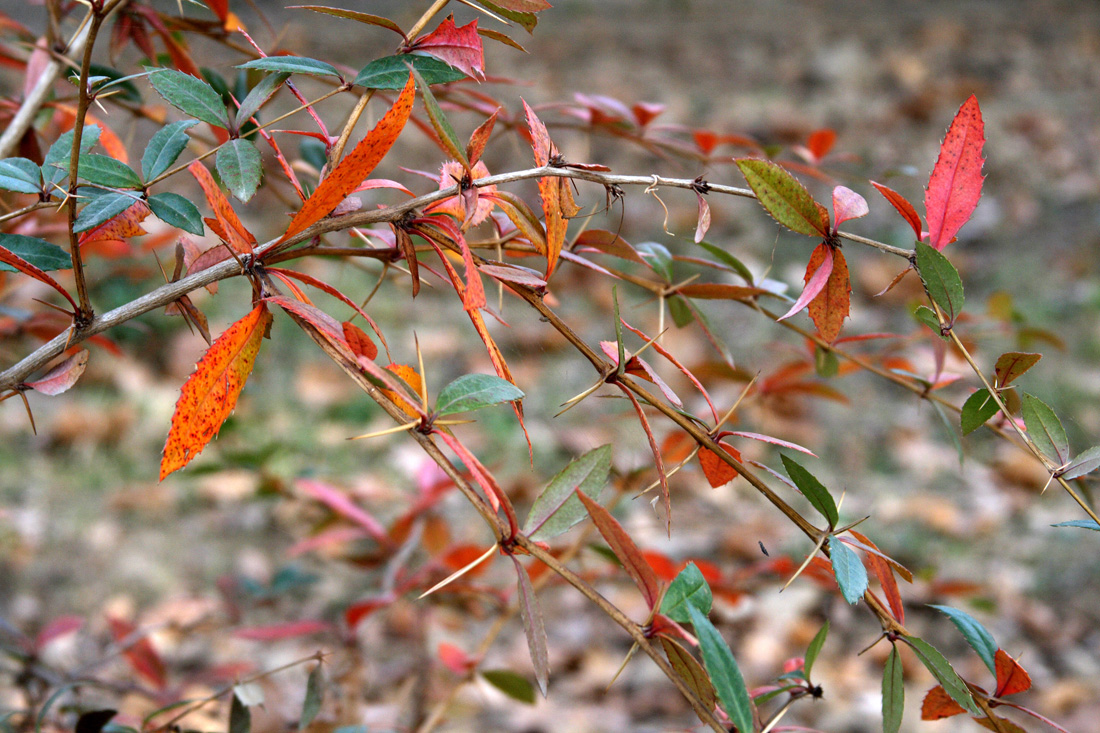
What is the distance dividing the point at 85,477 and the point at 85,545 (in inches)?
8.1

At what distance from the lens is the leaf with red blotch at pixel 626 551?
0.34 meters

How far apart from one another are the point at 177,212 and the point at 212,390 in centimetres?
12

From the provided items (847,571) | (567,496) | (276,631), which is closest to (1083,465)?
(847,571)

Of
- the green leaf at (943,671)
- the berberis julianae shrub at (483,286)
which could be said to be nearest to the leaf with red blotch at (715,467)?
the berberis julianae shrub at (483,286)

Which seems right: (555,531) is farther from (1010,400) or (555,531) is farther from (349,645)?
(349,645)

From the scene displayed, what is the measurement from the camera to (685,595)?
1.22ft

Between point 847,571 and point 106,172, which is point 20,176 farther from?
point 847,571

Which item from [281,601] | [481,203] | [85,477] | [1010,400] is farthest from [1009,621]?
[85,477]

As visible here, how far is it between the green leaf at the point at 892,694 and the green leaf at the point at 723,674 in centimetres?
9

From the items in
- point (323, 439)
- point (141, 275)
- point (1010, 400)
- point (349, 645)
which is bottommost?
point (323, 439)

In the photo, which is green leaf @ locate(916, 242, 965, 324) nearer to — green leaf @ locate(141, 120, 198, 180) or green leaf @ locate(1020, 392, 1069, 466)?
green leaf @ locate(1020, 392, 1069, 466)

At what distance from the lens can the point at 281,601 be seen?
1.37 metres

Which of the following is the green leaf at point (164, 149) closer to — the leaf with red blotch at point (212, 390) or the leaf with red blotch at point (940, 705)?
the leaf with red blotch at point (212, 390)

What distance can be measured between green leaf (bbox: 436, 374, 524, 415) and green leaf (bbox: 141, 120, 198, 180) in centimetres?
19
